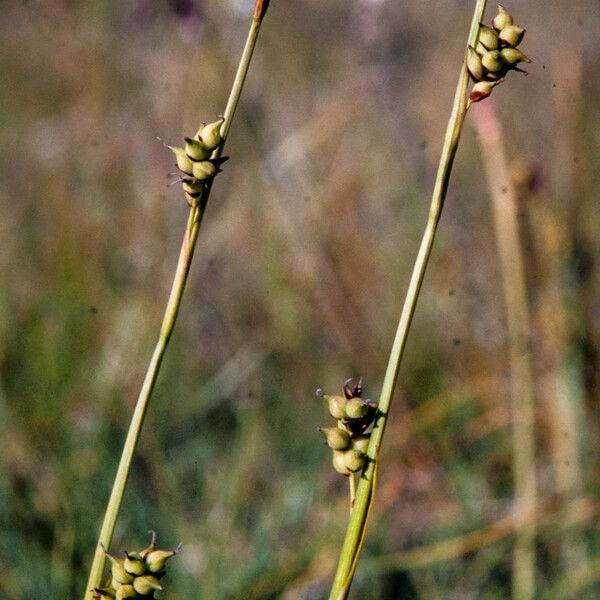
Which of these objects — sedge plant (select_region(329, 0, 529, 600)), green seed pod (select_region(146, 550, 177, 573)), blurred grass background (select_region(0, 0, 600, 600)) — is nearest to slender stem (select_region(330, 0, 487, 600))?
sedge plant (select_region(329, 0, 529, 600))

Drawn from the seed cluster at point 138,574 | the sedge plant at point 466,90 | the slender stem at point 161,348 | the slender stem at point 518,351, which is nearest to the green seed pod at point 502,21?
the sedge plant at point 466,90

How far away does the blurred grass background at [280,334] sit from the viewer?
1475mm

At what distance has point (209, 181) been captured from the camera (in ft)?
1.83

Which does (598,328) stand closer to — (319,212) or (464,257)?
(464,257)

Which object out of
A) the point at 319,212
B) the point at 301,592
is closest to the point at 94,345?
the point at 319,212

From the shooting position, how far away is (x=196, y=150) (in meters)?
0.55

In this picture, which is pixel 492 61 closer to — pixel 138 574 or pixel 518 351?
pixel 138 574

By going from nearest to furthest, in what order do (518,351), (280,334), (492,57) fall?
(492,57) < (518,351) < (280,334)

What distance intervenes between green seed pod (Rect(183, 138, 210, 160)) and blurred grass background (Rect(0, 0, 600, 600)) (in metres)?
0.90

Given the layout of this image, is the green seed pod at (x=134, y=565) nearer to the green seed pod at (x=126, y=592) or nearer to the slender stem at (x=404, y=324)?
the green seed pod at (x=126, y=592)

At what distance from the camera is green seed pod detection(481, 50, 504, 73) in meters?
0.53

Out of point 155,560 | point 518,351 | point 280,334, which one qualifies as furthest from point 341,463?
point 280,334

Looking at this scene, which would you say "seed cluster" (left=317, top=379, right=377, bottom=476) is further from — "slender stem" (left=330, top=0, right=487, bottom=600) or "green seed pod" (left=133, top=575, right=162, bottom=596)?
"green seed pod" (left=133, top=575, right=162, bottom=596)

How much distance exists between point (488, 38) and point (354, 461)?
28 cm
